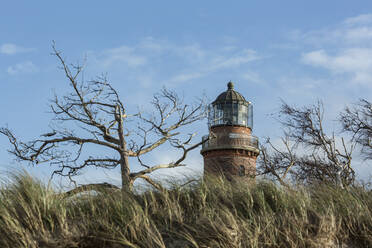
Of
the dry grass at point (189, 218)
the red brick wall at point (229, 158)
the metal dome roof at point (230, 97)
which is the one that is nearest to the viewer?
the dry grass at point (189, 218)

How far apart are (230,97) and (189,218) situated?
19166 mm

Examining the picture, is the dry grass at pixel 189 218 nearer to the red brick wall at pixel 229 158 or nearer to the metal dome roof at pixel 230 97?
the red brick wall at pixel 229 158

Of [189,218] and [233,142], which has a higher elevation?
[233,142]

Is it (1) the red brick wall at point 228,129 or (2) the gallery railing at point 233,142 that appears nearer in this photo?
(2) the gallery railing at point 233,142

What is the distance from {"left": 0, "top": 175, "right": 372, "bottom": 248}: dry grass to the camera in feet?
21.6

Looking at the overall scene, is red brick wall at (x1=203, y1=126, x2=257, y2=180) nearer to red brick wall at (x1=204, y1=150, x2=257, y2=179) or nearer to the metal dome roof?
red brick wall at (x1=204, y1=150, x2=257, y2=179)

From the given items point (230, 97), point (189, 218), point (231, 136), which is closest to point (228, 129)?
point (231, 136)

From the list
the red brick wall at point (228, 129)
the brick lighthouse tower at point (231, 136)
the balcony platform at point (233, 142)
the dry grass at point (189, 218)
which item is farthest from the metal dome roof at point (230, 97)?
the dry grass at point (189, 218)

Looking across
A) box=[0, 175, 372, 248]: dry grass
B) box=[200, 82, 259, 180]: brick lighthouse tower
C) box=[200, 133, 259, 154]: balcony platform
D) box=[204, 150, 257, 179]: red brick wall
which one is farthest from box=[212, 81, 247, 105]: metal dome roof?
box=[0, 175, 372, 248]: dry grass

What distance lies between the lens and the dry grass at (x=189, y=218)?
6.57m

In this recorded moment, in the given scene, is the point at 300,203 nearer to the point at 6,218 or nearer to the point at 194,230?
the point at 194,230

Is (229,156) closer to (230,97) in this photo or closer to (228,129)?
(228,129)

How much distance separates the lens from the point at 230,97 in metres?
26.0

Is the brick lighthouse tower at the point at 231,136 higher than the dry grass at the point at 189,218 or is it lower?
higher
